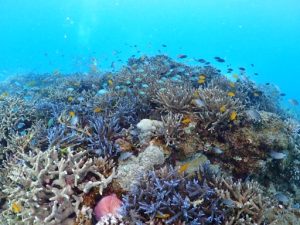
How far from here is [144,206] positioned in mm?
4375

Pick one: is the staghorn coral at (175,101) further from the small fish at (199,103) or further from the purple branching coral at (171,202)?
the purple branching coral at (171,202)

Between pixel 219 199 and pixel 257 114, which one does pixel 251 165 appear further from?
pixel 219 199

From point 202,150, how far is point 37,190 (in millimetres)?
3263

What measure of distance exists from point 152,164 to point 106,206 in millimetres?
1156

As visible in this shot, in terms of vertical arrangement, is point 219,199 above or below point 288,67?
below

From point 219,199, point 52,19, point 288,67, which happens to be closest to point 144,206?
point 219,199

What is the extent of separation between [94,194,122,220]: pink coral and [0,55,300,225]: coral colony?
0.02m

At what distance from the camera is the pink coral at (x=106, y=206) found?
15.2 ft

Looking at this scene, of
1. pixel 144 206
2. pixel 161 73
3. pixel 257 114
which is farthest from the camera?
pixel 161 73

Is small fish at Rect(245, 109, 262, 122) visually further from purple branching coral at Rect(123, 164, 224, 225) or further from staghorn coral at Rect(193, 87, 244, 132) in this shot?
purple branching coral at Rect(123, 164, 224, 225)

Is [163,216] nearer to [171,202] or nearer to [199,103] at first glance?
[171,202]

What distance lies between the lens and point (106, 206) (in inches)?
184

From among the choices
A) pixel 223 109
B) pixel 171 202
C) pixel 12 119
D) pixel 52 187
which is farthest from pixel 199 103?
pixel 12 119

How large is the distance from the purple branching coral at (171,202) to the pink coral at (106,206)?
16cm
